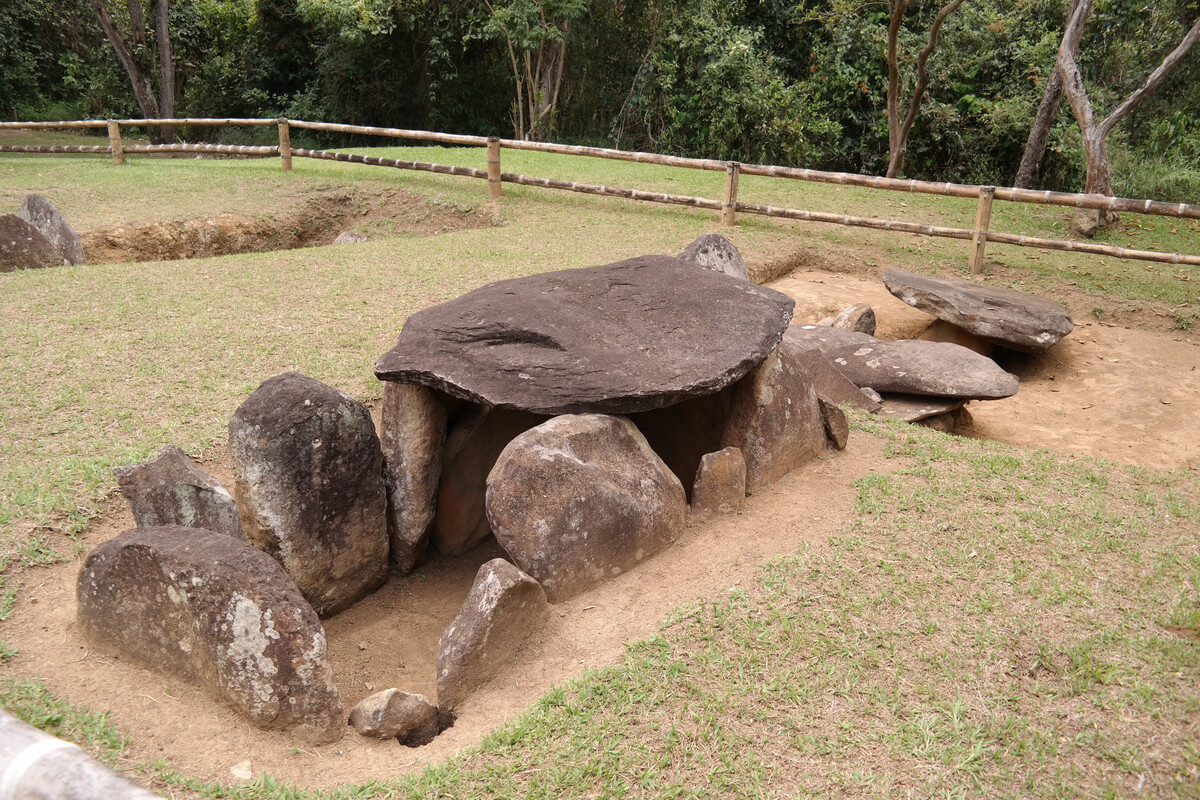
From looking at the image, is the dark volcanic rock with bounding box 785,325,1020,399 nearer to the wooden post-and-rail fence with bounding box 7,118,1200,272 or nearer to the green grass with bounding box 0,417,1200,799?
the green grass with bounding box 0,417,1200,799

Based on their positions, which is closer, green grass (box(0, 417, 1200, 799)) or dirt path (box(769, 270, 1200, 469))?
green grass (box(0, 417, 1200, 799))

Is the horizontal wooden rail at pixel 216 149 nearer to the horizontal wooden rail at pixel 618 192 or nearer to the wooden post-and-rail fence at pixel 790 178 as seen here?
the wooden post-and-rail fence at pixel 790 178

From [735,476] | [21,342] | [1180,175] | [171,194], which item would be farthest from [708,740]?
[1180,175]

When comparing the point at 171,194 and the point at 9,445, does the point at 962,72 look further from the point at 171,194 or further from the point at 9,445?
the point at 9,445

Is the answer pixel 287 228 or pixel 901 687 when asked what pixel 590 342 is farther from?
pixel 287 228

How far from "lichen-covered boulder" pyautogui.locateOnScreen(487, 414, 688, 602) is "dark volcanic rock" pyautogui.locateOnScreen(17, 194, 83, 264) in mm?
6906

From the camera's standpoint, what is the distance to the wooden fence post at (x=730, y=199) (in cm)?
1024

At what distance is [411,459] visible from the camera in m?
4.30

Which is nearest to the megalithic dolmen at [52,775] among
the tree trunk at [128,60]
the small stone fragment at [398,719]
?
the small stone fragment at [398,719]

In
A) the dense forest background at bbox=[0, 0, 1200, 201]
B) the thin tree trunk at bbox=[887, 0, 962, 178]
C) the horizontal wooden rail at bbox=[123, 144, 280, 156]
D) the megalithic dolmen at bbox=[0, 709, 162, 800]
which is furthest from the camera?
the dense forest background at bbox=[0, 0, 1200, 201]

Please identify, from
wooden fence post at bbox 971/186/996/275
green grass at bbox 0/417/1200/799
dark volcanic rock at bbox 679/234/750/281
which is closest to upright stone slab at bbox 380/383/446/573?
green grass at bbox 0/417/1200/799

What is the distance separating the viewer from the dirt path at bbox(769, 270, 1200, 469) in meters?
6.38

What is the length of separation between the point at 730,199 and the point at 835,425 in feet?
19.4

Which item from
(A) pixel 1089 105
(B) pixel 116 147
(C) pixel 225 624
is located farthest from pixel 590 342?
(B) pixel 116 147
